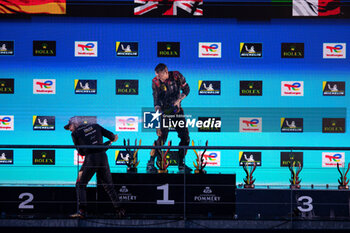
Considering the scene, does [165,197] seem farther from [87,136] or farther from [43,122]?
[43,122]

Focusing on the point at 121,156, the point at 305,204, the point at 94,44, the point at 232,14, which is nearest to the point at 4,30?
the point at 94,44

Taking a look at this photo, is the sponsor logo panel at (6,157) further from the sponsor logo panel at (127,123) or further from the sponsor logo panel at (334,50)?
the sponsor logo panel at (334,50)

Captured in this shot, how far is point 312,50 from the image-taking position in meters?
6.29

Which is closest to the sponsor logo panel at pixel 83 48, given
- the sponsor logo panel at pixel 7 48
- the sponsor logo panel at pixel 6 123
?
the sponsor logo panel at pixel 7 48

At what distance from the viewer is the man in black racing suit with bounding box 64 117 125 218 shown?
4.61 metres

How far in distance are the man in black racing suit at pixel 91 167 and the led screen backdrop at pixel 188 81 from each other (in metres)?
1.12

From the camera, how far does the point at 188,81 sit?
249 inches

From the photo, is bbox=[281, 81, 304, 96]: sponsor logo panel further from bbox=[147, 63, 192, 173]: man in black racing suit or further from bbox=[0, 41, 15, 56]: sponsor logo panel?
bbox=[0, 41, 15, 56]: sponsor logo panel

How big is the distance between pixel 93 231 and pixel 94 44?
280cm

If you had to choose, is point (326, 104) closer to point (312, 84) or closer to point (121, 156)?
point (312, 84)

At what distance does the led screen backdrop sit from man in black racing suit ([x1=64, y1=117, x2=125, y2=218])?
112cm

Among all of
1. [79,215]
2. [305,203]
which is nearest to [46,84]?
[79,215]

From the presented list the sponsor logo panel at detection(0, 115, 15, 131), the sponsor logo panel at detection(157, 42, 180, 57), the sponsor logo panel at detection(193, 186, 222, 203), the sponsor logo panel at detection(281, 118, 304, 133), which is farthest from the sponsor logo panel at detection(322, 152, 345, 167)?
the sponsor logo panel at detection(0, 115, 15, 131)

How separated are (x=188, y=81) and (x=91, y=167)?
208cm
